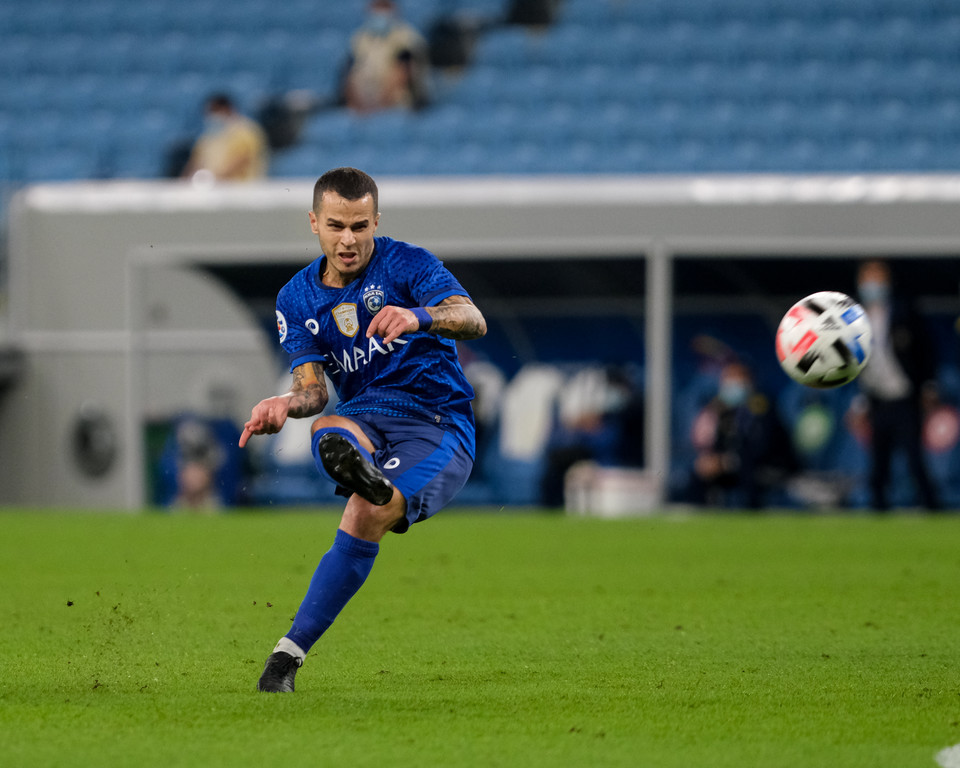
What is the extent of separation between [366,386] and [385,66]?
45.1 ft

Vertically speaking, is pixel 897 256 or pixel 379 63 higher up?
pixel 379 63

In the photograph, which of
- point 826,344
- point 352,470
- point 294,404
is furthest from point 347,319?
point 826,344

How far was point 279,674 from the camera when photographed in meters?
4.41

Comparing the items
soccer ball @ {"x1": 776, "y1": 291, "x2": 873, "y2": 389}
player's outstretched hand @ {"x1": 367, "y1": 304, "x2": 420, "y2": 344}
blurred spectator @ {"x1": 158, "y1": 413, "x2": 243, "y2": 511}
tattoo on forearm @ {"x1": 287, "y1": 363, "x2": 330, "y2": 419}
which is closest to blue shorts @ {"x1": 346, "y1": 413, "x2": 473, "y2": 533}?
tattoo on forearm @ {"x1": 287, "y1": 363, "x2": 330, "y2": 419}

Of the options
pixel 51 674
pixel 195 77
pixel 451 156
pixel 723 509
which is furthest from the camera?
pixel 195 77

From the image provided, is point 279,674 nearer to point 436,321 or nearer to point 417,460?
point 417,460

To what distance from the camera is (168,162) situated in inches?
704

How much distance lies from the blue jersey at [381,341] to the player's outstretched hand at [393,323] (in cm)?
37

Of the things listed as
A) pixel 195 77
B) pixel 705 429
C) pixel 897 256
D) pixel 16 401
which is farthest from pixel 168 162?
pixel 897 256

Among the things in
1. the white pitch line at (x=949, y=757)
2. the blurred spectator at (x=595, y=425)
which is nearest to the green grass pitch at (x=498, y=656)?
the white pitch line at (x=949, y=757)

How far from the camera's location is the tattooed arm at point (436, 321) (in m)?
4.20

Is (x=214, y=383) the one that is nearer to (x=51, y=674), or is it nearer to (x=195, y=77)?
(x=195, y=77)

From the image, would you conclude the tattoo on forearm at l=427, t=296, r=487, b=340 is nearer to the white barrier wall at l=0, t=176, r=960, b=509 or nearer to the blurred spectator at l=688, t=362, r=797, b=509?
the white barrier wall at l=0, t=176, r=960, b=509

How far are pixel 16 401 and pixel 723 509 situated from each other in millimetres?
7027
